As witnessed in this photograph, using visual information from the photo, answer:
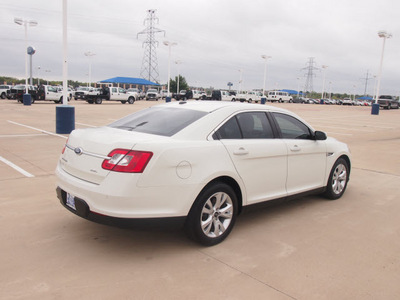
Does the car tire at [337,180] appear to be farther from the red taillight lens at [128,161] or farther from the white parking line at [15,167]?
the white parking line at [15,167]

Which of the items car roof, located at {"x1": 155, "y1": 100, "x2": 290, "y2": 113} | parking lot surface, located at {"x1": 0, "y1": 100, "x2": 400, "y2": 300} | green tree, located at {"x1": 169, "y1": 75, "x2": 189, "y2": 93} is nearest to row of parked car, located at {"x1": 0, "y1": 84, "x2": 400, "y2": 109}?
parking lot surface, located at {"x1": 0, "y1": 100, "x2": 400, "y2": 300}

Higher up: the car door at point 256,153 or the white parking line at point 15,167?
the car door at point 256,153

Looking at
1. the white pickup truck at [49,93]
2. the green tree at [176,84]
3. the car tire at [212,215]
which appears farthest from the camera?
the green tree at [176,84]

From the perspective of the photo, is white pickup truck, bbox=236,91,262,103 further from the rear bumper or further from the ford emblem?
the rear bumper

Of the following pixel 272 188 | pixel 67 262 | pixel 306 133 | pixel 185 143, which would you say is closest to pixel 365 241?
pixel 272 188

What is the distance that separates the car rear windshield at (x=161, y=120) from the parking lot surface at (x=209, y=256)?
1109 millimetres

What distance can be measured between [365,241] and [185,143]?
2.40 m

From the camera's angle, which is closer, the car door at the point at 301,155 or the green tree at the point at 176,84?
the car door at the point at 301,155

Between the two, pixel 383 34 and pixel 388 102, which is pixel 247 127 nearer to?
pixel 383 34

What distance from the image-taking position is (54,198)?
5293 millimetres

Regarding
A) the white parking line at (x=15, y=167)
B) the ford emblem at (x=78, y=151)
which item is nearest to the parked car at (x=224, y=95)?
the white parking line at (x=15, y=167)

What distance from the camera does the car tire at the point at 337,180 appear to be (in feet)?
18.5

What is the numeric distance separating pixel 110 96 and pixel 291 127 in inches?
A: 1357

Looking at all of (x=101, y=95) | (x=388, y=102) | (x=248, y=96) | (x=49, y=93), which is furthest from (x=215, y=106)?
(x=248, y=96)
